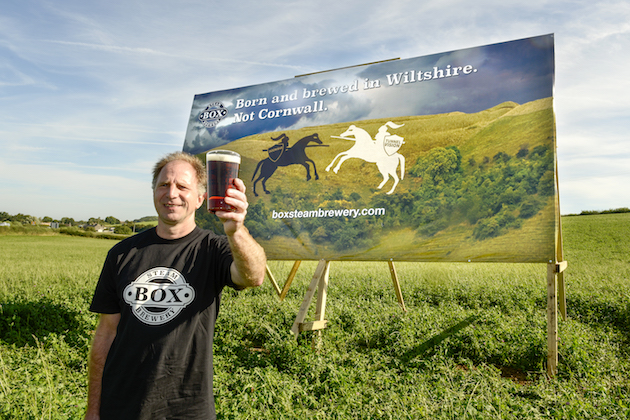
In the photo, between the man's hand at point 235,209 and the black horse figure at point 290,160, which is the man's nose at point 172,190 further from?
the black horse figure at point 290,160

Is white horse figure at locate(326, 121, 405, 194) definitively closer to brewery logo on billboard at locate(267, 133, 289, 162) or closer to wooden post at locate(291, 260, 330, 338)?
brewery logo on billboard at locate(267, 133, 289, 162)

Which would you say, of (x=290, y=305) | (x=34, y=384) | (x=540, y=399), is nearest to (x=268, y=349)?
(x=290, y=305)

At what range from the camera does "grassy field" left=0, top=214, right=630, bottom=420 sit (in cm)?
379

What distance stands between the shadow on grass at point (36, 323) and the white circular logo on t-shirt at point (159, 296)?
4594 mm

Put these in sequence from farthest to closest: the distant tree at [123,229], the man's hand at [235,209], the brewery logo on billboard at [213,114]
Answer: the distant tree at [123,229] → the brewery logo on billboard at [213,114] → the man's hand at [235,209]

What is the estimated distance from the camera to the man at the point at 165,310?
2066 millimetres

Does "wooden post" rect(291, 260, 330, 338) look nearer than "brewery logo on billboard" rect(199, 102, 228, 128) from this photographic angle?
Yes

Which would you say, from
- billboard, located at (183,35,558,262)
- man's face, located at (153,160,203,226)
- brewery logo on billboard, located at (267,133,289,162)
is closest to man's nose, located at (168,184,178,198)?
man's face, located at (153,160,203,226)

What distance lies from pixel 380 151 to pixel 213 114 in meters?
3.44

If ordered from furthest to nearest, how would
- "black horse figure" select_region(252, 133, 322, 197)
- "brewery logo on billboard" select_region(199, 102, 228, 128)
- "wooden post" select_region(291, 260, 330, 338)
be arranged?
"brewery logo on billboard" select_region(199, 102, 228, 128) → "black horse figure" select_region(252, 133, 322, 197) → "wooden post" select_region(291, 260, 330, 338)

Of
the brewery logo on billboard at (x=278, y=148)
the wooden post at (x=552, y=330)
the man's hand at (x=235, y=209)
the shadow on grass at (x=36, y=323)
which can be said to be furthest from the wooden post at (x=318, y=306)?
the man's hand at (x=235, y=209)

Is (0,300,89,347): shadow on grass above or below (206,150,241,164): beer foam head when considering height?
below

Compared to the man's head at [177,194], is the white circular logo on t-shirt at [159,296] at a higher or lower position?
lower

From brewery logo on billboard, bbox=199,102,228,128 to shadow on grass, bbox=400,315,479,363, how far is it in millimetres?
5225
